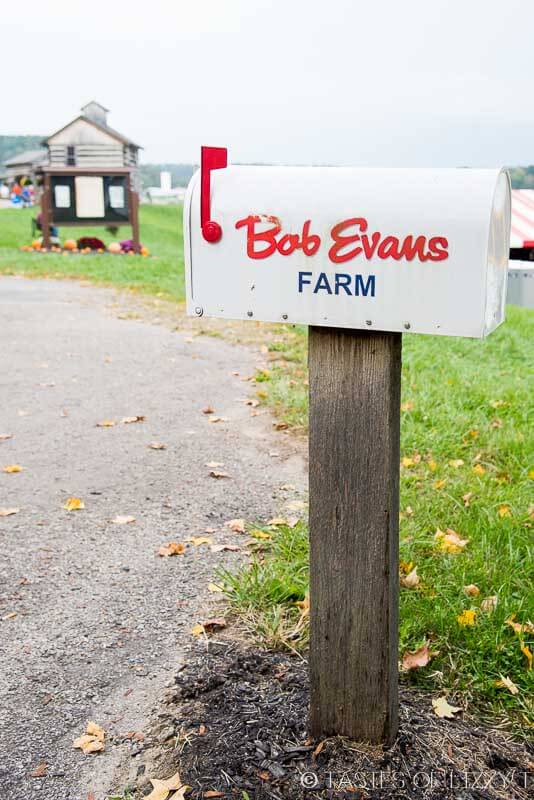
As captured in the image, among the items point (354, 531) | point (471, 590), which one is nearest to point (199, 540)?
point (471, 590)

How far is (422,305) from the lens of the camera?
169cm

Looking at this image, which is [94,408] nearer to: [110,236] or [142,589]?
[142,589]

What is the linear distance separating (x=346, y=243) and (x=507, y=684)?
1.37m

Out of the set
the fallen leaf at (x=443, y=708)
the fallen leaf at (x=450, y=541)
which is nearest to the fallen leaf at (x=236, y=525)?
the fallen leaf at (x=450, y=541)

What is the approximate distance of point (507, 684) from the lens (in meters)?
2.34

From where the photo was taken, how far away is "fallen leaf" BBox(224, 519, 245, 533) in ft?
11.7

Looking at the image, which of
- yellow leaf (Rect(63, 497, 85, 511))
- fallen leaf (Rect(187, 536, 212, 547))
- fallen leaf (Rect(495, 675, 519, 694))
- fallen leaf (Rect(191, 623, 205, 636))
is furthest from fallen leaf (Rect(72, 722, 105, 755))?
yellow leaf (Rect(63, 497, 85, 511))

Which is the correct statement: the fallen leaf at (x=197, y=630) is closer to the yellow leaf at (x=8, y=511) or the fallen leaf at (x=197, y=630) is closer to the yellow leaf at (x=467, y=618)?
the yellow leaf at (x=467, y=618)

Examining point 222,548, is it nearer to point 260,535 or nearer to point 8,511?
point 260,535

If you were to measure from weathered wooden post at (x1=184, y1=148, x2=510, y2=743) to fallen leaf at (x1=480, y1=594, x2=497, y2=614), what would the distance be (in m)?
0.69

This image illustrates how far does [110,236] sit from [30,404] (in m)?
18.7

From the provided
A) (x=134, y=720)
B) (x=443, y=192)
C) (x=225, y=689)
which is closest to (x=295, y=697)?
(x=225, y=689)

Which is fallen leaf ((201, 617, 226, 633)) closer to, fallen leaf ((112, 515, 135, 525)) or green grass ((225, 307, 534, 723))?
green grass ((225, 307, 534, 723))

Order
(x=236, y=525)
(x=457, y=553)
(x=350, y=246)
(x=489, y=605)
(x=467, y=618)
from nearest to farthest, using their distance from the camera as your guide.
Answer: (x=350, y=246), (x=467, y=618), (x=489, y=605), (x=457, y=553), (x=236, y=525)
